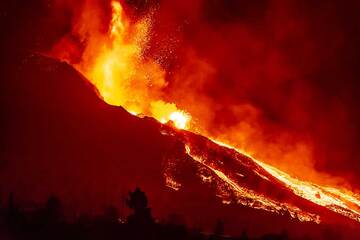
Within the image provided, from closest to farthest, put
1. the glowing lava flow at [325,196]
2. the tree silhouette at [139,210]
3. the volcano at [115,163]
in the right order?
the tree silhouette at [139,210] → the volcano at [115,163] → the glowing lava flow at [325,196]

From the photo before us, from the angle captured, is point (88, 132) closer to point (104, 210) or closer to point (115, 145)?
point (115, 145)

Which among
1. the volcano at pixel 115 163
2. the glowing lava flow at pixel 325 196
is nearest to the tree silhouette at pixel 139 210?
the volcano at pixel 115 163

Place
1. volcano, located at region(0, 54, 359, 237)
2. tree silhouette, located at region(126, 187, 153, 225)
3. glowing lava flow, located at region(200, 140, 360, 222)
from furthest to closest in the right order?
glowing lava flow, located at region(200, 140, 360, 222), volcano, located at region(0, 54, 359, 237), tree silhouette, located at region(126, 187, 153, 225)

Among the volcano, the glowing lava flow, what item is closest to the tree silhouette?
the volcano

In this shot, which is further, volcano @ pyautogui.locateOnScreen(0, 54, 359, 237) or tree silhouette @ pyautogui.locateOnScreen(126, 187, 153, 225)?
volcano @ pyautogui.locateOnScreen(0, 54, 359, 237)

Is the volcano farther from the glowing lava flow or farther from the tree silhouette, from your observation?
the tree silhouette

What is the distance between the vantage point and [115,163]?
61.8 meters

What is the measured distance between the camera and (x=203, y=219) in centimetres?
5488

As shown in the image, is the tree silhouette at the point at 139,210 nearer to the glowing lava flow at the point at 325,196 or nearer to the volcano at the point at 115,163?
the volcano at the point at 115,163

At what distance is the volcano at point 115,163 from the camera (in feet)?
183

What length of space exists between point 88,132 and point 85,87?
695 cm

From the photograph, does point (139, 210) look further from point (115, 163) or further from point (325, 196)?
point (325, 196)

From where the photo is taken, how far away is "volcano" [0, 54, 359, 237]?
55906 mm

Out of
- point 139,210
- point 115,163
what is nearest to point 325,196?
point 115,163
